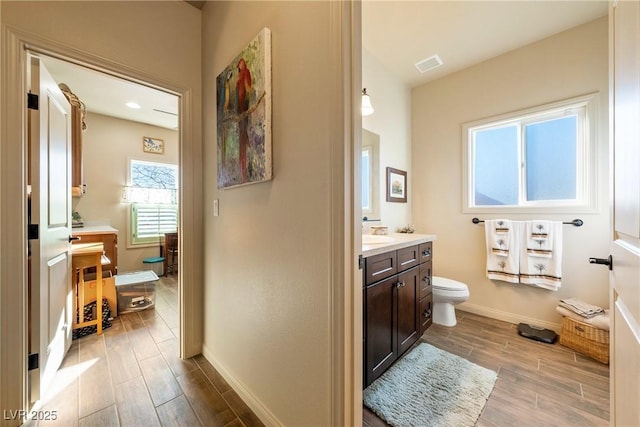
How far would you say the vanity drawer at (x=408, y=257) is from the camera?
1678 mm

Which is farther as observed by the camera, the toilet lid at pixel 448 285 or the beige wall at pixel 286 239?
the toilet lid at pixel 448 285

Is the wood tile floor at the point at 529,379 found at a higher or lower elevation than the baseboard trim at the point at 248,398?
lower

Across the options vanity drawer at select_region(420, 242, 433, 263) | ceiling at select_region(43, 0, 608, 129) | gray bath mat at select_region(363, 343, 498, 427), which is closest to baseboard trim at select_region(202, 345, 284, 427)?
gray bath mat at select_region(363, 343, 498, 427)

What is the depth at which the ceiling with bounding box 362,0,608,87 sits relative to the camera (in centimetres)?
191

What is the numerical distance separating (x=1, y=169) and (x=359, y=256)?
1.83m

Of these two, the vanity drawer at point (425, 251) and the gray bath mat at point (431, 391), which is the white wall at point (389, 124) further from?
the gray bath mat at point (431, 391)

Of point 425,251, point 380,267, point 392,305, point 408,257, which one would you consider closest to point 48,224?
point 380,267

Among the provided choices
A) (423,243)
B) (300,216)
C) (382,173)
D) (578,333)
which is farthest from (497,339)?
(300,216)

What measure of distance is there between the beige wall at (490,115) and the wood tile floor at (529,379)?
414 mm

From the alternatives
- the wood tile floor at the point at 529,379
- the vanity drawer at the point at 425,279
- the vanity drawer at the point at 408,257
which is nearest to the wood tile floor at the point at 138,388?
the wood tile floor at the point at 529,379

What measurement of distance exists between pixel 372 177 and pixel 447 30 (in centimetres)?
144

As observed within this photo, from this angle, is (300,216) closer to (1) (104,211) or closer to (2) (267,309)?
(2) (267,309)

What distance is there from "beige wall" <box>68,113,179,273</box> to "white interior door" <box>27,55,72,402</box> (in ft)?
8.17

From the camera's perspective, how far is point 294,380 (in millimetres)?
1124
